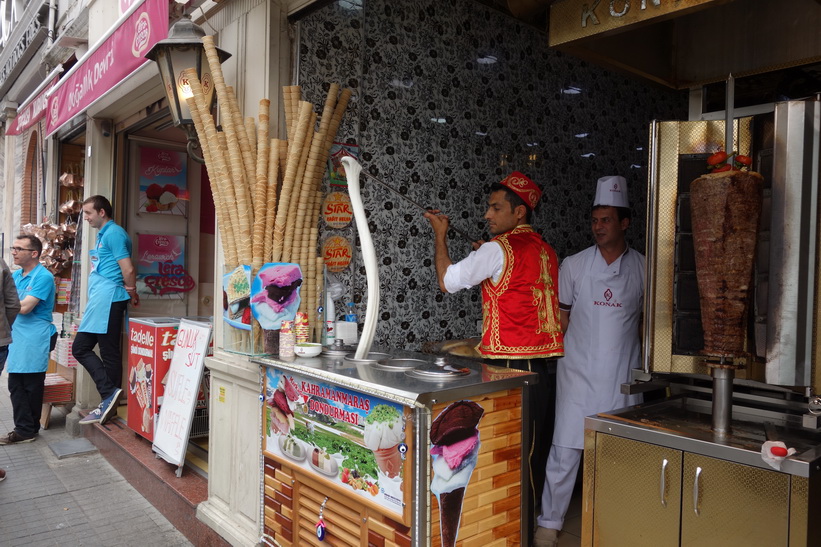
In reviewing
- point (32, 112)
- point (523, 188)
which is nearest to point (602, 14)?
point (523, 188)

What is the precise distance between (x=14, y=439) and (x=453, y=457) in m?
5.97

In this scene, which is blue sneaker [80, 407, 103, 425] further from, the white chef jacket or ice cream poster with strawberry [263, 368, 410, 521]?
the white chef jacket

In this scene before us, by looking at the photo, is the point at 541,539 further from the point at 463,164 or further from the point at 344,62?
the point at 344,62

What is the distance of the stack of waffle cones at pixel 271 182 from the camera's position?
335cm

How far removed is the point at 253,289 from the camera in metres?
3.22

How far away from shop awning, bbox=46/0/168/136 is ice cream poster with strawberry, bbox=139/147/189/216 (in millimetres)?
1478

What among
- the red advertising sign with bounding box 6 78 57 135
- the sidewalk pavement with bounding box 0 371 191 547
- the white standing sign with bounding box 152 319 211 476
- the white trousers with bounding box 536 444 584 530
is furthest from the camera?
the red advertising sign with bounding box 6 78 57 135

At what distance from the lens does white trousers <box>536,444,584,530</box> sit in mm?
3662

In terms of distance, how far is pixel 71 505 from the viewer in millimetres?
4797

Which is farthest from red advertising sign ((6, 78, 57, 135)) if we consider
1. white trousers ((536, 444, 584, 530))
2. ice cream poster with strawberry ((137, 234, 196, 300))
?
white trousers ((536, 444, 584, 530))

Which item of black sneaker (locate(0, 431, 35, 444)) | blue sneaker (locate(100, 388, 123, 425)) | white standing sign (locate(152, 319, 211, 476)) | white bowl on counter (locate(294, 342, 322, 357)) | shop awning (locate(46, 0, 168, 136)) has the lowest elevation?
black sneaker (locate(0, 431, 35, 444))

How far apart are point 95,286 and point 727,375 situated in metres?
5.97

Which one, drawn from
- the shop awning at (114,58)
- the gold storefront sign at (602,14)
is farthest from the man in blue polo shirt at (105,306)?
the gold storefront sign at (602,14)

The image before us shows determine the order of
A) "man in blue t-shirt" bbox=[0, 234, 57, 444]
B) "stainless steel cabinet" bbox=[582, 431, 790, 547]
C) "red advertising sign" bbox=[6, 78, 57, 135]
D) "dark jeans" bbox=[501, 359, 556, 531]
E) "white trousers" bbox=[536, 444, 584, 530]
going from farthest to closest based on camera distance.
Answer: "red advertising sign" bbox=[6, 78, 57, 135] < "man in blue t-shirt" bbox=[0, 234, 57, 444] < "white trousers" bbox=[536, 444, 584, 530] < "dark jeans" bbox=[501, 359, 556, 531] < "stainless steel cabinet" bbox=[582, 431, 790, 547]
